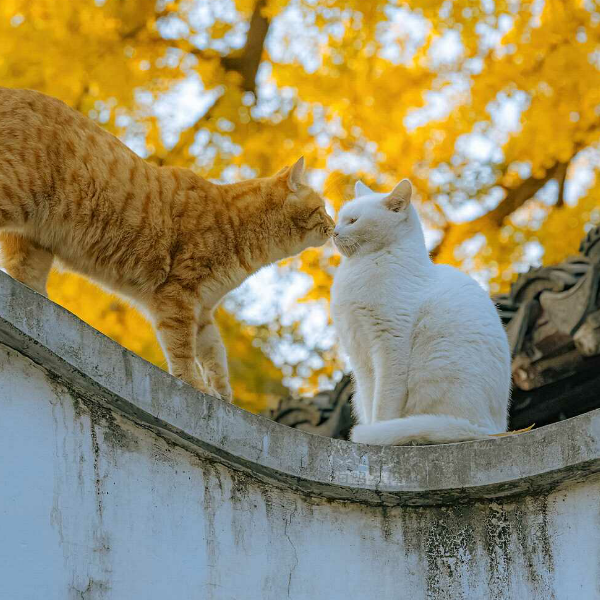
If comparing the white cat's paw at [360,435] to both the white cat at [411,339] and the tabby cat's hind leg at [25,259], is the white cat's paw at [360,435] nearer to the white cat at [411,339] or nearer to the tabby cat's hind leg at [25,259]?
the white cat at [411,339]

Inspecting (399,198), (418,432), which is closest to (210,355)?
(399,198)

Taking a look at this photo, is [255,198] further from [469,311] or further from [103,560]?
[103,560]

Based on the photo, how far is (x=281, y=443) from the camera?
231 centimetres

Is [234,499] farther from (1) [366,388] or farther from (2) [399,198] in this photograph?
(2) [399,198]

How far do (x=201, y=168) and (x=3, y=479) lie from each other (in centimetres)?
569

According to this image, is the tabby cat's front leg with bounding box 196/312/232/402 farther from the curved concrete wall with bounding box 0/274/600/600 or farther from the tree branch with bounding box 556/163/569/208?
the tree branch with bounding box 556/163/569/208

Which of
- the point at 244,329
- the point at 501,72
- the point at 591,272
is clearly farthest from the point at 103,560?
the point at 501,72

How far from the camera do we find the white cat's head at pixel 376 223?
3.38 meters

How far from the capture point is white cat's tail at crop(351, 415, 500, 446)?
2.70 m

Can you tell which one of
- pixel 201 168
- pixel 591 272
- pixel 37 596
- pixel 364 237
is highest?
pixel 201 168

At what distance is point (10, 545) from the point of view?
188 centimetres

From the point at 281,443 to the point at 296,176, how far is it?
2.06m

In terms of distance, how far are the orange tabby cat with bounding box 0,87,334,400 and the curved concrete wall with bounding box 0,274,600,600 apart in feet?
3.72

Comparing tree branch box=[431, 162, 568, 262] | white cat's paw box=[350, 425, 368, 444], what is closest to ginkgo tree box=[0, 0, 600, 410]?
tree branch box=[431, 162, 568, 262]
